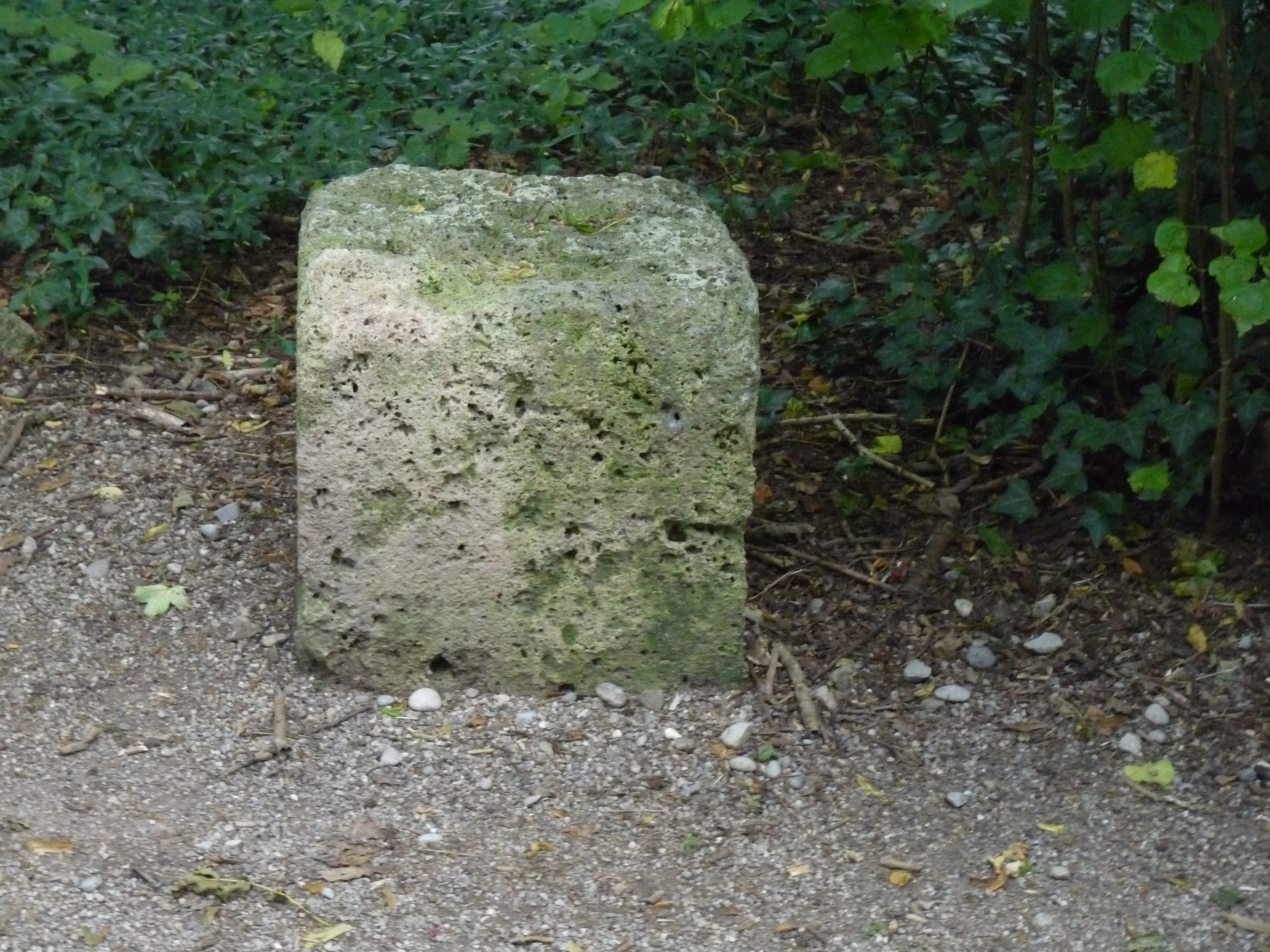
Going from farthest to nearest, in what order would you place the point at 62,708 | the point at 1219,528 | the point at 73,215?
the point at 73,215
the point at 1219,528
the point at 62,708

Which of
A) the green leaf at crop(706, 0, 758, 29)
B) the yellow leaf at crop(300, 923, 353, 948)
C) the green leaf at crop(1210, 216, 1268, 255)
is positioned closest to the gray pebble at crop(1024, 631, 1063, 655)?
the green leaf at crop(1210, 216, 1268, 255)

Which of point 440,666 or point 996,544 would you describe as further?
point 996,544

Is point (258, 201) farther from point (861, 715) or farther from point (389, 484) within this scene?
point (861, 715)

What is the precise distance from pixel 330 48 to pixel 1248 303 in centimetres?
371

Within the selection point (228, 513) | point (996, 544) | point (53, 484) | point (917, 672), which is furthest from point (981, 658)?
point (53, 484)

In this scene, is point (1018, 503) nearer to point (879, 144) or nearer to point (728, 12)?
point (728, 12)

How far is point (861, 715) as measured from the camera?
10.5 ft

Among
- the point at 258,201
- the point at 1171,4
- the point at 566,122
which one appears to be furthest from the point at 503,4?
the point at 1171,4

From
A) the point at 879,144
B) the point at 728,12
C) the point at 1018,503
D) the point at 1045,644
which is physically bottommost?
the point at 1045,644

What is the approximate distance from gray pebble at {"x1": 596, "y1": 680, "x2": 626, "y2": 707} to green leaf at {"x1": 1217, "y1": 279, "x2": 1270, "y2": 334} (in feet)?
4.57

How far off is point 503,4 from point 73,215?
2.36 metres

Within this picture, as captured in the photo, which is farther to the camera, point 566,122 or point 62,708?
point 566,122

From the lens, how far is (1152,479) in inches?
136

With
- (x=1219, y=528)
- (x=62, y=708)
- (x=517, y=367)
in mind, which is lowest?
(x=62, y=708)
